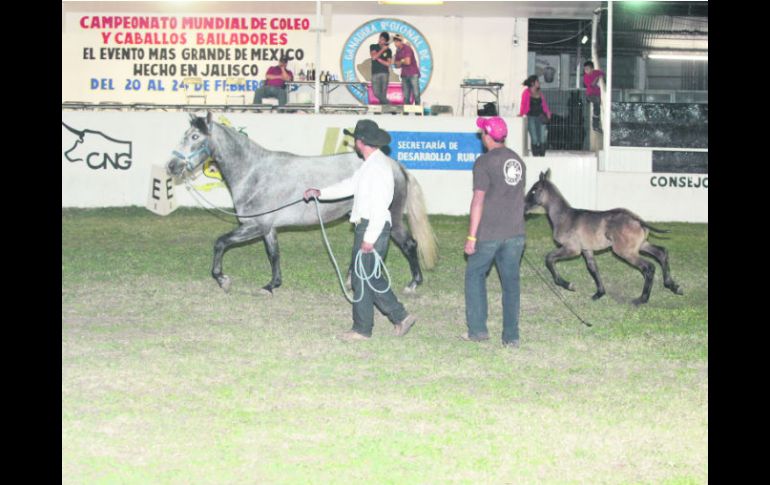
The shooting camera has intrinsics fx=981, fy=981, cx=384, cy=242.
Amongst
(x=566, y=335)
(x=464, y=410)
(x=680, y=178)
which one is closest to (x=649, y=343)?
(x=566, y=335)

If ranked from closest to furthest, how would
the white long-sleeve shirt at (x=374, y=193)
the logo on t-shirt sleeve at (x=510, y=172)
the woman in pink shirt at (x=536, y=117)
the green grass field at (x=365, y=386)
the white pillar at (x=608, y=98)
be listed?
the green grass field at (x=365, y=386), the logo on t-shirt sleeve at (x=510, y=172), the white long-sleeve shirt at (x=374, y=193), the white pillar at (x=608, y=98), the woman in pink shirt at (x=536, y=117)

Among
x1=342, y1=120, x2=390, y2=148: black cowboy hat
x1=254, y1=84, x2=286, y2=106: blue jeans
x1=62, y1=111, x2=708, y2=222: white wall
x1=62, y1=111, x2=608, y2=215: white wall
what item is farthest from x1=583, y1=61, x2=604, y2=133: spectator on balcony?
x1=342, y1=120, x2=390, y2=148: black cowboy hat

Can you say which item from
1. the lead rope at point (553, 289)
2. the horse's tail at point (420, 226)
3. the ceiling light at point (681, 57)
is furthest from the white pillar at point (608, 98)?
the horse's tail at point (420, 226)

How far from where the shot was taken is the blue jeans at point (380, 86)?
20906mm

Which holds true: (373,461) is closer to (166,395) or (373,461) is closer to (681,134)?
(166,395)

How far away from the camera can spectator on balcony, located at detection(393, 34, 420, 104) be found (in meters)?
21.0

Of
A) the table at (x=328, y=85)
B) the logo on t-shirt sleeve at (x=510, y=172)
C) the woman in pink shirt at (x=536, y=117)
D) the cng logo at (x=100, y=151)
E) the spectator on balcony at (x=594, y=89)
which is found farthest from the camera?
the table at (x=328, y=85)

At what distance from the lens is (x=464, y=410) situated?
6.74m

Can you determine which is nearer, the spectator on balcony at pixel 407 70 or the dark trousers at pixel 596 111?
the spectator on balcony at pixel 407 70

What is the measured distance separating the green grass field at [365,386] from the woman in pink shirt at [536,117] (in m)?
8.04

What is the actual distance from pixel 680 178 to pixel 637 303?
942 centimetres

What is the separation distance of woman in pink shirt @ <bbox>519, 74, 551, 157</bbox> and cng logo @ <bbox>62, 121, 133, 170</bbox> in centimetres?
811

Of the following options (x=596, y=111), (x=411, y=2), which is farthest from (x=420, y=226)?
(x=411, y=2)

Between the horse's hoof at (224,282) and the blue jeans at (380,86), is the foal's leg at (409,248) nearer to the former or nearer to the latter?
the horse's hoof at (224,282)
